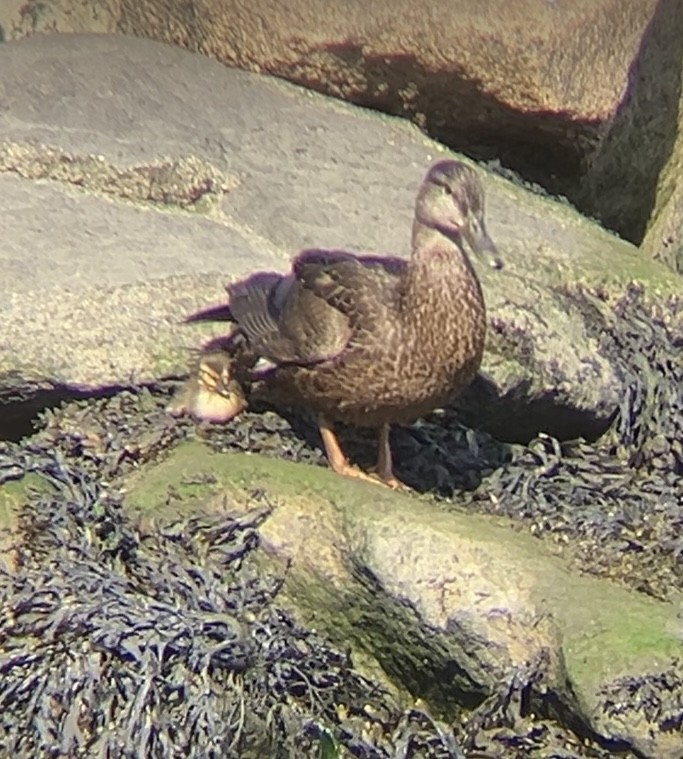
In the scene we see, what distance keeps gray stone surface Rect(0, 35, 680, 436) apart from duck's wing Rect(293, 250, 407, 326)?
51 centimetres

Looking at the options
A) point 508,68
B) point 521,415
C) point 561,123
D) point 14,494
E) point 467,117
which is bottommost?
point 14,494

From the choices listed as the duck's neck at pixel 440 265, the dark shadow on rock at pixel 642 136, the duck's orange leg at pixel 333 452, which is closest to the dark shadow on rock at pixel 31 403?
the duck's orange leg at pixel 333 452

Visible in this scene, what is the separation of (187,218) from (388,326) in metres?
1.46

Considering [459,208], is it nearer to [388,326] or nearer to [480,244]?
[480,244]

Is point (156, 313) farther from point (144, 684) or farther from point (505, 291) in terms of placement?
point (144, 684)

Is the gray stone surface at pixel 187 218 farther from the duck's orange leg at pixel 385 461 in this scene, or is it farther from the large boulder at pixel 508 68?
the duck's orange leg at pixel 385 461

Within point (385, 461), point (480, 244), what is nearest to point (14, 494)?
point (385, 461)

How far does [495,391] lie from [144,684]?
5.70 ft

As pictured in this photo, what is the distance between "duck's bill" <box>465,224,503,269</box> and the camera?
5.51 metres

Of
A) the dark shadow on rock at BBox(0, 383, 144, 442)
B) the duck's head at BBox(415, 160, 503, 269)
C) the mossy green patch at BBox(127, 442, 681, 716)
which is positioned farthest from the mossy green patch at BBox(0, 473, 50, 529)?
the duck's head at BBox(415, 160, 503, 269)

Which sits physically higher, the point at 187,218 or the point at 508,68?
the point at 508,68

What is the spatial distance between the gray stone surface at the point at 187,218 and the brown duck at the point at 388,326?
0.49 m

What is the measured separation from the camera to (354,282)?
564 centimetres

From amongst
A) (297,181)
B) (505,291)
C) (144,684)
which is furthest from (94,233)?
(144,684)
